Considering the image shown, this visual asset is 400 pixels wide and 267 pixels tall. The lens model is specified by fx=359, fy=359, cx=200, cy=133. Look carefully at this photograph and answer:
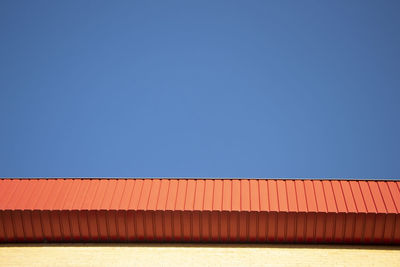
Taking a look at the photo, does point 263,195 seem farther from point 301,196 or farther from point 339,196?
point 339,196

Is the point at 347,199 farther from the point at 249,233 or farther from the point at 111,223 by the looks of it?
the point at 111,223

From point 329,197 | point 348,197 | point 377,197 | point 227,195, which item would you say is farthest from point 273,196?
point 377,197

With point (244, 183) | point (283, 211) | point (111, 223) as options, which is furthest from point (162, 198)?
point (283, 211)

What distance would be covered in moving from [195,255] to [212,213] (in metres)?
1.51

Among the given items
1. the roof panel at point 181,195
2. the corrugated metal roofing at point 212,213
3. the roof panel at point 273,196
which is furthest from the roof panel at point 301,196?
the roof panel at point 181,195

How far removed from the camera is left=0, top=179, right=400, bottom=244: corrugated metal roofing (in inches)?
486

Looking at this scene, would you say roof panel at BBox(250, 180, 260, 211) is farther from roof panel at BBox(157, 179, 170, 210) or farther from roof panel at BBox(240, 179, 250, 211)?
roof panel at BBox(157, 179, 170, 210)

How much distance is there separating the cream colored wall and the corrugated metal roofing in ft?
1.02

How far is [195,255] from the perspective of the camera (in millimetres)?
12195

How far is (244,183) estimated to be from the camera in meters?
13.4

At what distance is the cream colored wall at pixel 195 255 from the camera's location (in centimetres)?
1175

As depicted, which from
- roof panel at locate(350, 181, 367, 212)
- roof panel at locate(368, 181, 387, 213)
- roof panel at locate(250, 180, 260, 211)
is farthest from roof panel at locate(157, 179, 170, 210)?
roof panel at locate(368, 181, 387, 213)

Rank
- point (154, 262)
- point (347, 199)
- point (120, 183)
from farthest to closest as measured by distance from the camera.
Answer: point (120, 183), point (347, 199), point (154, 262)

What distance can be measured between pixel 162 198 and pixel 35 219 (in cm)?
452
